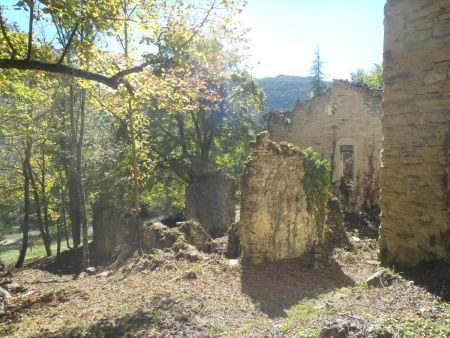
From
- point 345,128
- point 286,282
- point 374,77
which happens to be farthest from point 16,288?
point 374,77

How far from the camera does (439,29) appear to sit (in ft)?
18.4

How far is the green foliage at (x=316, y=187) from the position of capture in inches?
409

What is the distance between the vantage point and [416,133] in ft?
19.4

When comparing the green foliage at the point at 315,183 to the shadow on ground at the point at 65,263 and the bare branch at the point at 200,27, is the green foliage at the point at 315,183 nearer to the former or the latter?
the bare branch at the point at 200,27

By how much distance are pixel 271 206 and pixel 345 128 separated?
9882 mm

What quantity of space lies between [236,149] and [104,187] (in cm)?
931

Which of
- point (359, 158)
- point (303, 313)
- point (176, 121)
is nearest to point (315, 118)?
point (359, 158)

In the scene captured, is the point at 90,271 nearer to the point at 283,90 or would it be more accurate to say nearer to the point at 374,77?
the point at 374,77

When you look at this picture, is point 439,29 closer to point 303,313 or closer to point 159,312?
point 303,313

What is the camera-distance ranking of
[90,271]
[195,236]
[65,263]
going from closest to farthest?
[195,236] → [90,271] → [65,263]

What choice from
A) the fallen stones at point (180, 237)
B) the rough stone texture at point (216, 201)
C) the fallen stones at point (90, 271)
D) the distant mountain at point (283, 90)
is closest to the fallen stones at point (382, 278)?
the fallen stones at point (180, 237)

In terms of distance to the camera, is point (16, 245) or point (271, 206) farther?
point (16, 245)

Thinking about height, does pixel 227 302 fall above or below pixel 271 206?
below

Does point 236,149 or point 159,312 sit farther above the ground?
point 236,149
